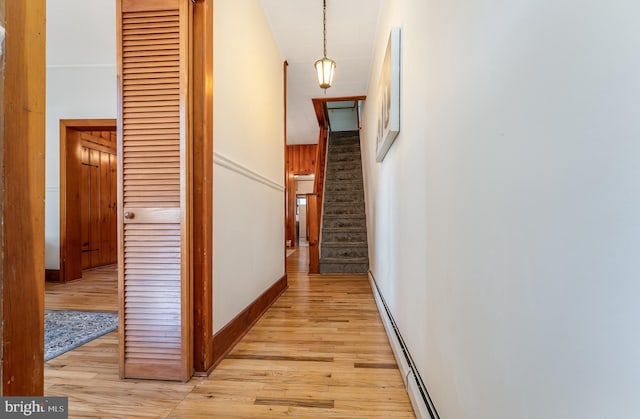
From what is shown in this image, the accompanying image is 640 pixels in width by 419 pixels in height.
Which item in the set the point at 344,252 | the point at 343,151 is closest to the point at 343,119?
the point at 343,151

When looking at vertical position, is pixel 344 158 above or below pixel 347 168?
above

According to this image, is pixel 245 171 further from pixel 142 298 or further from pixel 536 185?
pixel 536 185

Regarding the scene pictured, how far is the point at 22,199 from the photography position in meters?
0.75

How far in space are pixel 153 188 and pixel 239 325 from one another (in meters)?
1.12

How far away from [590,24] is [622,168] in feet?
0.69

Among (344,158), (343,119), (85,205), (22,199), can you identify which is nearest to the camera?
(22,199)

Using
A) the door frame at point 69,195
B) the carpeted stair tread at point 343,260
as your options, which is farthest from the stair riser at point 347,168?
the door frame at point 69,195

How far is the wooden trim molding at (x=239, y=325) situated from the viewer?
1.83 meters

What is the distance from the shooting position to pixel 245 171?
238cm

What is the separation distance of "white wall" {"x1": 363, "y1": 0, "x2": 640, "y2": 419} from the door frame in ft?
15.3

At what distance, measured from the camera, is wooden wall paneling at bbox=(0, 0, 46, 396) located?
720mm

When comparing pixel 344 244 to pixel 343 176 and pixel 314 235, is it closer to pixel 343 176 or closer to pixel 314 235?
pixel 314 235

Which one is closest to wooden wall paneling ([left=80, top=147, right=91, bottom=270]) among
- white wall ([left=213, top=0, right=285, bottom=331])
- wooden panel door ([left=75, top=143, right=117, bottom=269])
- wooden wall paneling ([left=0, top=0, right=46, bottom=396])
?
wooden panel door ([left=75, top=143, right=117, bottom=269])

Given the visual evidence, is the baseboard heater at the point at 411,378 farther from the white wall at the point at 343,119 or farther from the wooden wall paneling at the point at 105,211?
the white wall at the point at 343,119
